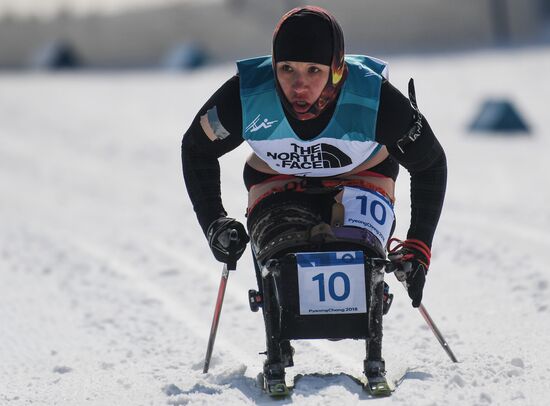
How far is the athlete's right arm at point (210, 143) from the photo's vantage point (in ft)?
13.9

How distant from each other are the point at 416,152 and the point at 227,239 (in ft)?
2.82

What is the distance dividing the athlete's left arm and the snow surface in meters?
0.65

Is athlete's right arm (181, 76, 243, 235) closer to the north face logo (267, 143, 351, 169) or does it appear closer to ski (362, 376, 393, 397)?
the north face logo (267, 143, 351, 169)

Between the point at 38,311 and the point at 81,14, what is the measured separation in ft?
85.0

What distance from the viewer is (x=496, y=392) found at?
12.9 feet

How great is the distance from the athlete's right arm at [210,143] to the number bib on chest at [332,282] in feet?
1.96

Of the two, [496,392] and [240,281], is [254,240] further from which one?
[240,281]

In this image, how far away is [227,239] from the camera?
4.25 m

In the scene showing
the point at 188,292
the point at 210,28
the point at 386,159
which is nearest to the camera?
the point at 386,159

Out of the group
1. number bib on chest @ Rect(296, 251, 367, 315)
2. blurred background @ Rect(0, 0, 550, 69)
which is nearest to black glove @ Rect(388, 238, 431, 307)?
number bib on chest @ Rect(296, 251, 367, 315)

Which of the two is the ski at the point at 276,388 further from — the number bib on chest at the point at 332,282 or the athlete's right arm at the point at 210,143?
the athlete's right arm at the point at 210,143

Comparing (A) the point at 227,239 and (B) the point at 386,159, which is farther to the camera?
(B) the point at 386,159

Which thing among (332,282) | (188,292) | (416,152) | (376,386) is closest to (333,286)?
(332,282)

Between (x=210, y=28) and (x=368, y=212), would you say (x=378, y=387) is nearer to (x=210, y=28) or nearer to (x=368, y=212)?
(x=368, y=212)
